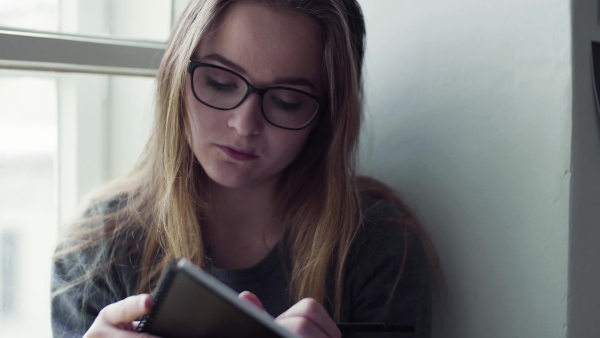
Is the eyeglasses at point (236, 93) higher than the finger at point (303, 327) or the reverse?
higher

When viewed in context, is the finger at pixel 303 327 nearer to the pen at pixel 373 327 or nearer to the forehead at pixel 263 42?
the pen at pixel 373 327

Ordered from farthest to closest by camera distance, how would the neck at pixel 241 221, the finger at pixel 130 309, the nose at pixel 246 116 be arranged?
the neck at pixel 241 221 < the nose at pixel 246 116 < the finger at pixel 130 309

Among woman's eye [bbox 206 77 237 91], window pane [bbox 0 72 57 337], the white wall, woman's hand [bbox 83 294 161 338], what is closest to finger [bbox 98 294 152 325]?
woman's hand [bbox 83 294 161 338]

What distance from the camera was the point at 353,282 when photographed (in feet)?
3.58

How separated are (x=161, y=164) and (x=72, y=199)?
0.47 m

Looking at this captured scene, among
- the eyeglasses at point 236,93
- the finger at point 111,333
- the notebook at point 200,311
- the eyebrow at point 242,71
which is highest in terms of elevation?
the eyebrow at point 242,71

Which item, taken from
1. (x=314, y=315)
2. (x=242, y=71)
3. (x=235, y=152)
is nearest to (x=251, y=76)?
(x=242, y=71)

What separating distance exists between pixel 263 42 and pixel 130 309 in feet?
1.52

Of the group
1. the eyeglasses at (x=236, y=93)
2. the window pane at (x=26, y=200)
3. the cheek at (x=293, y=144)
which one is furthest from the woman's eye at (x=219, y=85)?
the window pane at (x=26, y=200)

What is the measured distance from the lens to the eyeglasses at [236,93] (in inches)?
38.6

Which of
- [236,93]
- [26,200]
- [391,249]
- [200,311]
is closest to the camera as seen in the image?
[200,311]

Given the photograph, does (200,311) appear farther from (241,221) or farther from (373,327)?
(241,221)

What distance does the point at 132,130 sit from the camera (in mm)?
1515

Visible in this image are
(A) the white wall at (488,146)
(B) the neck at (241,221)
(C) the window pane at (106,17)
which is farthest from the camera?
(C) the window pane at (106,17)
